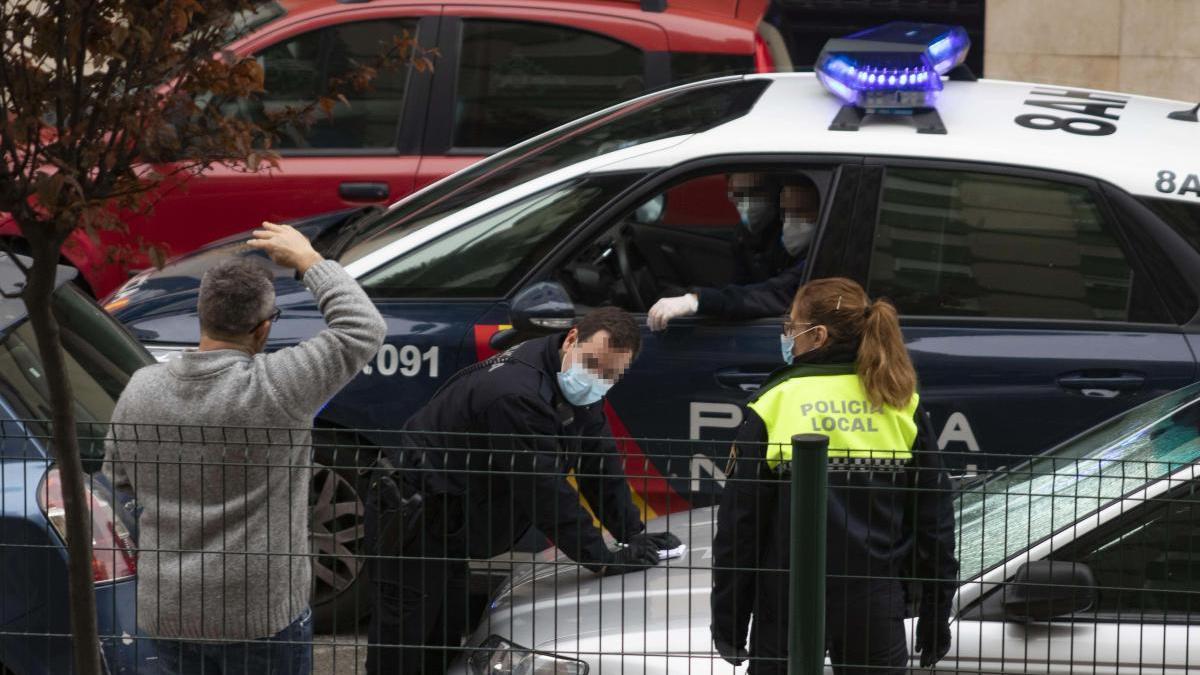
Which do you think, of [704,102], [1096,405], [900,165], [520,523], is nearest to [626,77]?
[704,102]

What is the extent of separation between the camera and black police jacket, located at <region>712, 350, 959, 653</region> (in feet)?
13.3

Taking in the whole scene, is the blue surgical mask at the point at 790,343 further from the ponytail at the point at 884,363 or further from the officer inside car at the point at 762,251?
the officer inside car at the point at 762,251

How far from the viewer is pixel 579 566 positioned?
4176mm

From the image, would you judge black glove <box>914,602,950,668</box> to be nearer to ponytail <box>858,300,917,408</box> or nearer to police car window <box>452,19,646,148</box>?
ponytail <box>858,300,917,408</box>

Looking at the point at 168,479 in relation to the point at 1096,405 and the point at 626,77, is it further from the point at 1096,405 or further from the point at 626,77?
the point at 626,77

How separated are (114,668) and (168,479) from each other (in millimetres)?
541

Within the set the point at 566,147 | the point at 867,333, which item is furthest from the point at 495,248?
the point at 867,333

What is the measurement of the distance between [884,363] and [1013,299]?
1.92m

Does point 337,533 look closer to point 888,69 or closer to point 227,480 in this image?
point 227,480

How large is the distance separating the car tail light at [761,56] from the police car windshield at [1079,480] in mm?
3975

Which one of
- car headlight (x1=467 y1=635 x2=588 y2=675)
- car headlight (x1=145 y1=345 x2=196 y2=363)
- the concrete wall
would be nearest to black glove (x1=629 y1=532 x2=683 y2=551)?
car headlight (x1=467 y1=635 x2=588 y2=675)

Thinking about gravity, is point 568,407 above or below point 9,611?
above

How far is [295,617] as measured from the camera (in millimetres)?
4246

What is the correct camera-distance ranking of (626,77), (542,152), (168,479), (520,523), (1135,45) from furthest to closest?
(1135,45)
(626,77)
(542,152)
(520,523)
(168,479)
